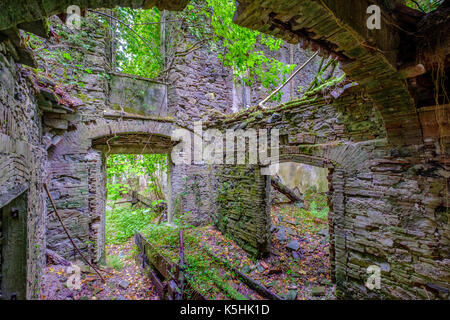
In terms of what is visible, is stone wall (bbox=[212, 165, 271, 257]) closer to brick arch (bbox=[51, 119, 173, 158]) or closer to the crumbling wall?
brick arch (bbox=[51, 119, 173, 158])

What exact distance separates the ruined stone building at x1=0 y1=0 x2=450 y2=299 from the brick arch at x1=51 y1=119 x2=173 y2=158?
0.03m

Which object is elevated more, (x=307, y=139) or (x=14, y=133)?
(x=307, y=139)

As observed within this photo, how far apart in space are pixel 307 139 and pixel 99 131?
168 inches

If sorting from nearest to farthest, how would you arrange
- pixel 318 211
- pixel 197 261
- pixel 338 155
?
pixel 338 155 → pixel 197 261 → pixel 318 211

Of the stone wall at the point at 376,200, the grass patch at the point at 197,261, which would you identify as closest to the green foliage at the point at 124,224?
the grass patch at the point at 197,261

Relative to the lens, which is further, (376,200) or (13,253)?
(376,200)

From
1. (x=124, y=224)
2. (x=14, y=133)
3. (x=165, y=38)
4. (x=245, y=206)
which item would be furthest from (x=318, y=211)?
(x=14, y=133)

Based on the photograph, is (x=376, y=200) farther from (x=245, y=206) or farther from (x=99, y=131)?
(x=99, y=131)

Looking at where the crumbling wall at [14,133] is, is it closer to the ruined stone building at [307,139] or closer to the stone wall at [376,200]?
the ruined stone building at [307,139]

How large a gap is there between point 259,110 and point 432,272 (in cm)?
321

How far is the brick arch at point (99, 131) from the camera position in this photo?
410cm

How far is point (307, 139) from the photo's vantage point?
3.15 m

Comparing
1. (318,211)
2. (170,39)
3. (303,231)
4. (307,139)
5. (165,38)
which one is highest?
(165,38)
